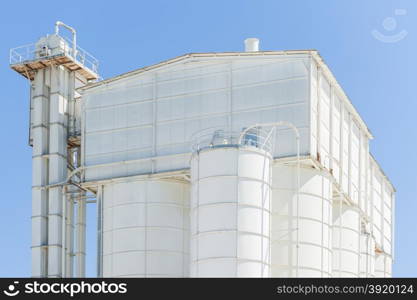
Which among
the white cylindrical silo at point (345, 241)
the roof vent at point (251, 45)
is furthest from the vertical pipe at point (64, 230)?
the white cylindrical silo at point (345, 241)

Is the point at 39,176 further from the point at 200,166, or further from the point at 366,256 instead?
the point at 366,256

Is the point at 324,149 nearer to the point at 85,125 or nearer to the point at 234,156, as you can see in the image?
the point at 234,156

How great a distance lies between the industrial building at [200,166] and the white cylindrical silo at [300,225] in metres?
0.06

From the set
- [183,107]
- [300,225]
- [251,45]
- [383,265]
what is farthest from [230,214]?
[383,265]

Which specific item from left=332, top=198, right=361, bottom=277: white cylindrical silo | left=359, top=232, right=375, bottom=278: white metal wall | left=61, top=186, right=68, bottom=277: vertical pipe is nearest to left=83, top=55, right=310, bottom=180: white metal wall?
left=61, top=186, right=68, bottom=277: vertical pipe

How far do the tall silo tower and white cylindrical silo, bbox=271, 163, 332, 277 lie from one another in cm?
1308

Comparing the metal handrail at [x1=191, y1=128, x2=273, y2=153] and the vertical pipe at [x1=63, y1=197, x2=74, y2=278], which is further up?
the metal handrail at [x1=191, y1=128, x2=273, y2=153]

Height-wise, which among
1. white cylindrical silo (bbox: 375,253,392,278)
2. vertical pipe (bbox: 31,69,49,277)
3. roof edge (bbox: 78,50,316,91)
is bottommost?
white cylindrical silo (bbox: 375,253,392,278)

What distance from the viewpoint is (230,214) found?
49.7 m

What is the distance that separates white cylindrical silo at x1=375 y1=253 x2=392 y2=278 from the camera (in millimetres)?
72562

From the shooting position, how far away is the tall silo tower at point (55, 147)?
60.0m

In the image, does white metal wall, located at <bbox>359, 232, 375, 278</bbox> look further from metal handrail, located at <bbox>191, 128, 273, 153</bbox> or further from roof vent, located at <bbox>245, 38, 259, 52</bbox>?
roof vent, located at <bbox>245, 38, 259, 52</bbox>

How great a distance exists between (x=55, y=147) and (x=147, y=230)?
9.22 m

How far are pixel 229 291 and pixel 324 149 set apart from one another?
2049 cm
